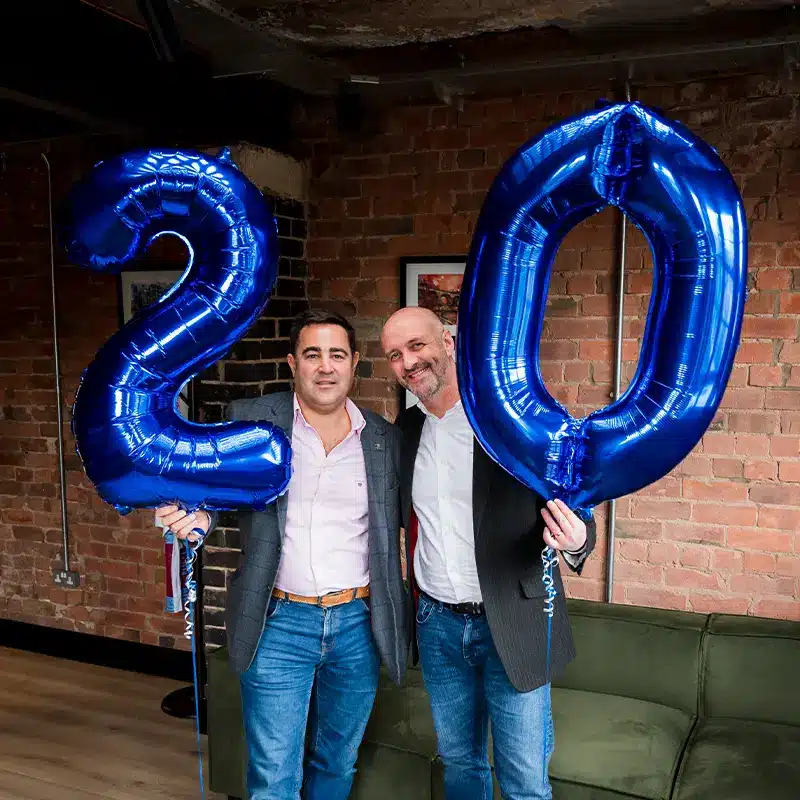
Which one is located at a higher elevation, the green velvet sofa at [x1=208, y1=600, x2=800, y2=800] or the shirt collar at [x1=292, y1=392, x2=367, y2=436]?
the shirt collar at [x1=292, y1=392, x2=367, y2=436]

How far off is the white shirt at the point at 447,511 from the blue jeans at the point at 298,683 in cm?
21

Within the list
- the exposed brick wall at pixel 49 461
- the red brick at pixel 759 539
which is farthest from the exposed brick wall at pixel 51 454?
the red brick at pixel 759 539

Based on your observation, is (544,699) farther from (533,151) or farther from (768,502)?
(768,502)

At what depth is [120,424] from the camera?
1.45m

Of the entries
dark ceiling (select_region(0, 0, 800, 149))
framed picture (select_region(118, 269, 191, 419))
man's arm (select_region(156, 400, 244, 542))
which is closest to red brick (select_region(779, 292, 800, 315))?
dark ceiling (select_region(0, 0, 800, 149))

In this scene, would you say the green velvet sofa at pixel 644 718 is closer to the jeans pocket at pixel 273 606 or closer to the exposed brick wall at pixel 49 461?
the jeans pocket at pixel 273 606

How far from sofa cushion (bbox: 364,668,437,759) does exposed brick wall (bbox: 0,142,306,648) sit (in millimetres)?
1521

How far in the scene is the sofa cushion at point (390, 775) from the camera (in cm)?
220

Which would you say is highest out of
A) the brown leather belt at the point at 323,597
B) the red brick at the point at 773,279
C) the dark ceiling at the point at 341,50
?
the dark ceiling at the point at 341,50

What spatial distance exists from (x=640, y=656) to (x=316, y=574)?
1243 mm

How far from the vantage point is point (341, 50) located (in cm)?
274

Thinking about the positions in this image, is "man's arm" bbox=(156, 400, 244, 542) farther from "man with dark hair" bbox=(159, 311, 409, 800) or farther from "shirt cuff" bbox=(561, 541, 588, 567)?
"shirt cuff" bbox=(561, 541, 588, 567)

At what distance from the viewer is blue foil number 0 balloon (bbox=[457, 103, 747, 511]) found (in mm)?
1229

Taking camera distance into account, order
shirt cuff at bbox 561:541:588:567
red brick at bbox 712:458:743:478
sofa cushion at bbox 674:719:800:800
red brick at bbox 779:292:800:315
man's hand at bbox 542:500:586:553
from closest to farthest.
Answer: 1. man's hand at bbox 542:500:586:553
2. shirt cuff at bbox 561:541:588:567
3. sofa cushion at bbox 674:719:800:800
4. red brick at bbox 779:292:800:315
5. red brick at bbox 712:458:743:478
